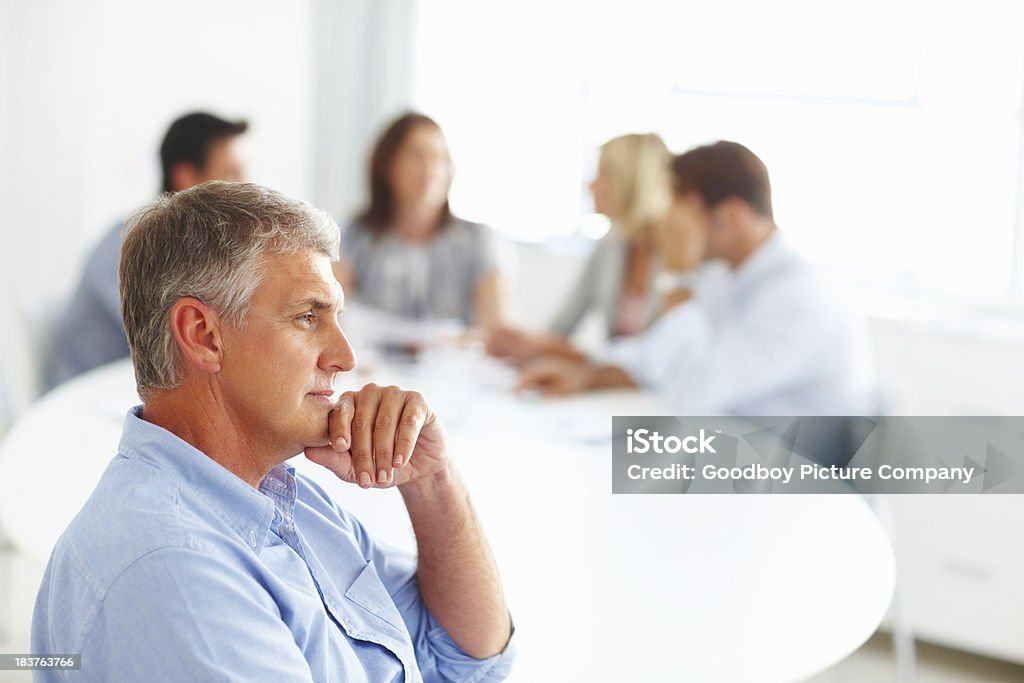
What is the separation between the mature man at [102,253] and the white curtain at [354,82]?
1.60 m

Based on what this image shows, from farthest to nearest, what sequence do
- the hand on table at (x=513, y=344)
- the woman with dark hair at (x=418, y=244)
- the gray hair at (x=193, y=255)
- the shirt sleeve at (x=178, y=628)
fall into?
the woman with dark hair at (x=418, y=244), the hand on table at (x=513, y=344), the gray hair at (x=193, y=255), the shirt sleeve at (x=178, y=628)

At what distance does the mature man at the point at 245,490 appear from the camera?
89 centimetres

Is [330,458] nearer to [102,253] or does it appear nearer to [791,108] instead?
[102,253]

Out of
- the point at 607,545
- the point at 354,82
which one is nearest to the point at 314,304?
the point at 607,545

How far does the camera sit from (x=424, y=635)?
1.31m

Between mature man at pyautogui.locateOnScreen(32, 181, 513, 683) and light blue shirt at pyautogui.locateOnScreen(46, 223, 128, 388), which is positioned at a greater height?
mature man at pyautogui.locateOnScreen(32, 181, 513, 683)

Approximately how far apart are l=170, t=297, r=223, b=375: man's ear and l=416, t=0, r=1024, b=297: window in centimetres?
306

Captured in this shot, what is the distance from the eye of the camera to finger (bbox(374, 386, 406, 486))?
116 centimetres

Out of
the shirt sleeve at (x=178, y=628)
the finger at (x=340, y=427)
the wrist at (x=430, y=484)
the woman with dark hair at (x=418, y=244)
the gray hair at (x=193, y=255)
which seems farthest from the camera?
the woman with dark hair at (x=418, y=244)

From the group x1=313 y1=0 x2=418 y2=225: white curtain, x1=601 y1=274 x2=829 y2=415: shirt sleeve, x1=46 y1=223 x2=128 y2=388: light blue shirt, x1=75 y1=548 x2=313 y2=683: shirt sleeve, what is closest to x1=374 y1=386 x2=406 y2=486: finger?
x1=75 y1=548 x2=313 y2=683: shirt sleeve

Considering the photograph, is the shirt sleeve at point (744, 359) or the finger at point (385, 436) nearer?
the finger at point (385, 436)

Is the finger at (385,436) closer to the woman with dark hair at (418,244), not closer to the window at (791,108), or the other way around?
the woman with dark hair at (418,244)

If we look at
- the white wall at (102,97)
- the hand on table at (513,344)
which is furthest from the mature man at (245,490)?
the white wall at (102,97)

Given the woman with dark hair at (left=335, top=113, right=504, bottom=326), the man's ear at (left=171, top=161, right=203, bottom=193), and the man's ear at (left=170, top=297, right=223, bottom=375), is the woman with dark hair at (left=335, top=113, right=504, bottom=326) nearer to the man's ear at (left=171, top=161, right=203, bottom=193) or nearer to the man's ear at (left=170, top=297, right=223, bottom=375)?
the man's ear at (left=171, top=161, right=203, bottom=193)
